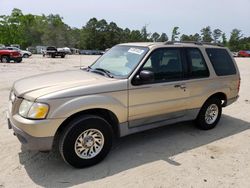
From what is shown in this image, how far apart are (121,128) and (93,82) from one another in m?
0.86

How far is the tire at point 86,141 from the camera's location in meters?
3.62

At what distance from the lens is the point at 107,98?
3861 mm

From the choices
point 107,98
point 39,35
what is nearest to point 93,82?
point 107,98

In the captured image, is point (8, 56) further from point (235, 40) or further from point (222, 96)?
point (235, 40)

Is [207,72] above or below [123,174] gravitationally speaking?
above

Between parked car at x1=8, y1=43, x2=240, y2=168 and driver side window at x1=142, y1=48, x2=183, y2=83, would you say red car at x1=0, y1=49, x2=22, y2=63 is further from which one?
driver side window at x1=142, y1=48, x2=183, y2=83

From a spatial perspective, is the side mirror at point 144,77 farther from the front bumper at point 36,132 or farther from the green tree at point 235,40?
the green tree at point 235,40

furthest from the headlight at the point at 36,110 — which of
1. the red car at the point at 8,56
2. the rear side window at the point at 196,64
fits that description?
the red car at the point at 8,56

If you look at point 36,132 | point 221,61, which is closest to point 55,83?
point 36,132

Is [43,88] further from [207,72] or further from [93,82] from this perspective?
[207,72]

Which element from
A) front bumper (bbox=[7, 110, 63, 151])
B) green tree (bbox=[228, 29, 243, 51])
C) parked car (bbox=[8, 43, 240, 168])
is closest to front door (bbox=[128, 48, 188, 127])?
parked car (bbox=[8, 43, 240, 168])

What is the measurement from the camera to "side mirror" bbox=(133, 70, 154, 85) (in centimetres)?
407

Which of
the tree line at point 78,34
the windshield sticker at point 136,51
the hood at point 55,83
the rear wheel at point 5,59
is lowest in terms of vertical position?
the hood at point 55,83

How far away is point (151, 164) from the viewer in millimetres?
4000
